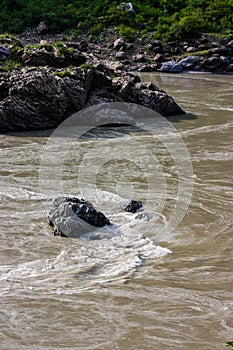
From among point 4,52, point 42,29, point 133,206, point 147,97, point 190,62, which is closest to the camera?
point 133,206

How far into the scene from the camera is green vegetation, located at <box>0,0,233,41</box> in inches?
1478

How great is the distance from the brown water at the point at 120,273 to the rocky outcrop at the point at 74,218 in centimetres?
17

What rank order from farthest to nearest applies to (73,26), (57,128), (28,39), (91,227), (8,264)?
(73,26)
(28,39)
(57,128)
(91,227)
(8,264)

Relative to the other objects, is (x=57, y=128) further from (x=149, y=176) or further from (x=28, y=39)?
(x=28, y=39)

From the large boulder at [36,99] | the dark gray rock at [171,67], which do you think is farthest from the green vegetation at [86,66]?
the dark gray rock at [171,67]

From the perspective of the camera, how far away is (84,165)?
1180cm

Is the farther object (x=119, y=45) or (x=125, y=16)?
(x=125, y=16)

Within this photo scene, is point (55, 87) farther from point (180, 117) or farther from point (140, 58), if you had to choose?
point (140, 58)

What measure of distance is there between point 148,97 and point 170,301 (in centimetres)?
1280

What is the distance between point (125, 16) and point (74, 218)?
34.9 metres

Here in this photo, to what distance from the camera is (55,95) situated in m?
16.0

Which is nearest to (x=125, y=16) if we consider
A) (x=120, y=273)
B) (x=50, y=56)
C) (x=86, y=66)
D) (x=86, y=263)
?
(x=50, y=56)

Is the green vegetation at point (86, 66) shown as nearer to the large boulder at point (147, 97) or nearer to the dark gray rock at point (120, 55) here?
the large boulder at point (147, 97)

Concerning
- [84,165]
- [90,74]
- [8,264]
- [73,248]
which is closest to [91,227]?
[73,248]
